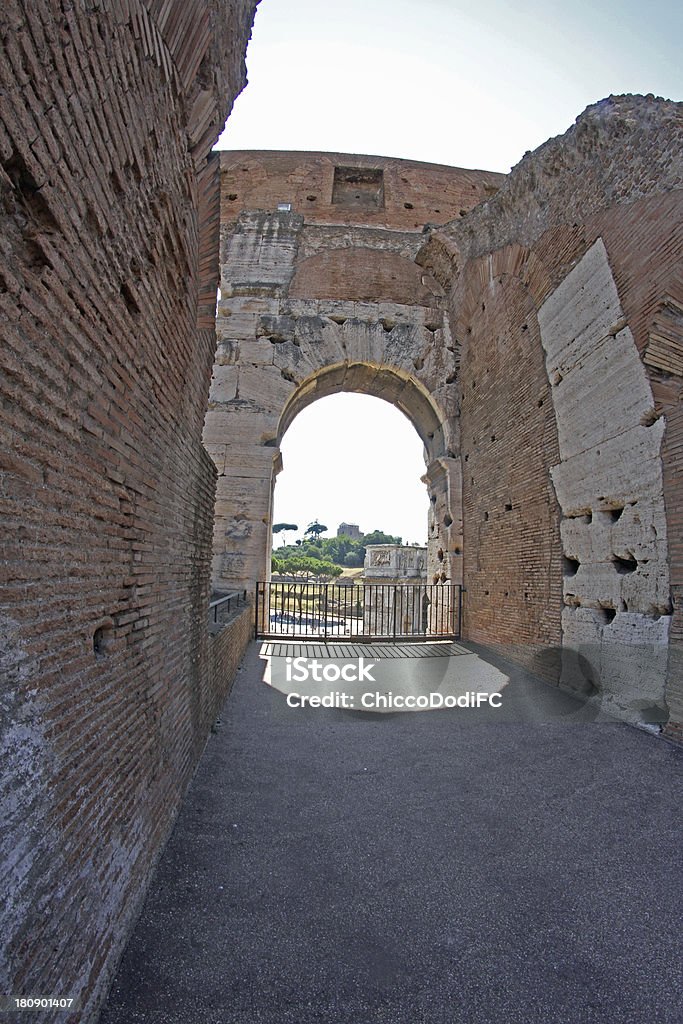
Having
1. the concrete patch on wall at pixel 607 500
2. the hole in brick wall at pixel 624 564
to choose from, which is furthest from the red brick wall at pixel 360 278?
the hole in brick wall at pixel 624 564

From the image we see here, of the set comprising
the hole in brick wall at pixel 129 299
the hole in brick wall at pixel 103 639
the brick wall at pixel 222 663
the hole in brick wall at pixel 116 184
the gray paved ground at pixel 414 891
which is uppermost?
the hole in brick wall at pixel 116 184

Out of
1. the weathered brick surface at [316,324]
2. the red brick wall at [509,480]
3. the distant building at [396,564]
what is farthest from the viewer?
the distant building at [396,564]

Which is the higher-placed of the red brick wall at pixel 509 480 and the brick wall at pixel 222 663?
the red brick wall at pixel 509 480

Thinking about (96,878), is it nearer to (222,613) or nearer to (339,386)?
(222,613)

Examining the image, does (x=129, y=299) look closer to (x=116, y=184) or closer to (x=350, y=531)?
(x=116, y=184)

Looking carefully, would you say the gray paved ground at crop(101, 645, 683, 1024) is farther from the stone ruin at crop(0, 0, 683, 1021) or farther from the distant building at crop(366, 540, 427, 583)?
the distant building at crop(366, 540, 427, 583)

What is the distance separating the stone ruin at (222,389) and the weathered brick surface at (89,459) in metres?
0.01

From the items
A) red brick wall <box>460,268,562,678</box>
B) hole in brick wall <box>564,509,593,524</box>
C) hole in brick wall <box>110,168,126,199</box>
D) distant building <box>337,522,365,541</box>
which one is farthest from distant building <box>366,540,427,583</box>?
distant building <box>337,522,365,541</box>

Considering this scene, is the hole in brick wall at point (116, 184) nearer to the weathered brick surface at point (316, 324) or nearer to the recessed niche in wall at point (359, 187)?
the weathered brick surface at point (316, 324)

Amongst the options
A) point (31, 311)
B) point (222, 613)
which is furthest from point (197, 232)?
point (222, 613)

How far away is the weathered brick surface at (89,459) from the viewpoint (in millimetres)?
1330

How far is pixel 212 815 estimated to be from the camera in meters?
3.19

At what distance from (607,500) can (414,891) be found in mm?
4792

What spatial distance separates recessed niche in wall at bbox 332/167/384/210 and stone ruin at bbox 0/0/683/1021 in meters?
0.10
